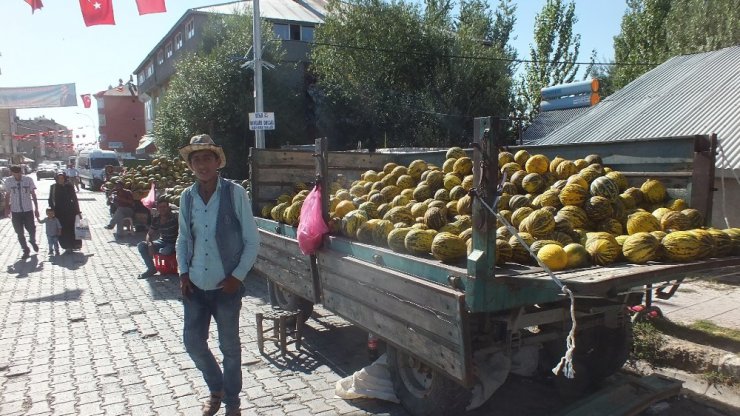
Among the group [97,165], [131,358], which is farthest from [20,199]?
[97,165]

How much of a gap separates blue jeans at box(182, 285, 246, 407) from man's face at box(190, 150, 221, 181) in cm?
82

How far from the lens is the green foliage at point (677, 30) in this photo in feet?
60.6

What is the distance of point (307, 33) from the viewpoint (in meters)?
32.0

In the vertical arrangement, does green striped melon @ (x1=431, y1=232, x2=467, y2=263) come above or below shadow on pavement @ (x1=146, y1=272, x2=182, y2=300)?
above

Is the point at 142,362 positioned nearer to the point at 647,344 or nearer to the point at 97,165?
the point at 647,344

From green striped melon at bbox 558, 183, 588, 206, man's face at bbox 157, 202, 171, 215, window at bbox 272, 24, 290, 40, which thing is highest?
window at bbox 272, 24, 290, 40

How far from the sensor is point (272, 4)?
111 ft

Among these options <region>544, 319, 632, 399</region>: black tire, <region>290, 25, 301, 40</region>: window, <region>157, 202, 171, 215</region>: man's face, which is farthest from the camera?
<region>290, 25, 301, 40</region>: window

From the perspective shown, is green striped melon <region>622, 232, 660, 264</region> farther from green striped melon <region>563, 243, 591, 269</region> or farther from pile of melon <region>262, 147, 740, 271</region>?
green striped melon <region>563, 243, 591, 269</region>

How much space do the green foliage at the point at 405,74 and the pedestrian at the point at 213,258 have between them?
68.8ft

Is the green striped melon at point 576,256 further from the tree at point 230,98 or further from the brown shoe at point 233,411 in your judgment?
the tree at point 230,98

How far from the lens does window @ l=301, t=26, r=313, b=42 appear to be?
1247 inches

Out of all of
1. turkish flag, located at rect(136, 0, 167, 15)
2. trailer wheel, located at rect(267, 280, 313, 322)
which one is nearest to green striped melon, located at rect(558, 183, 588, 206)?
trailer wheel, located at rect(267, 280, 313, 322)

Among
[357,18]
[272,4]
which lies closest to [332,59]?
[357,18]
